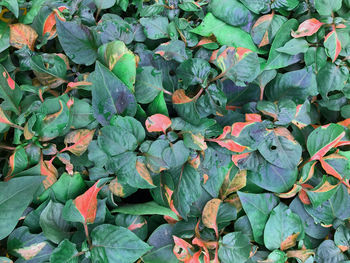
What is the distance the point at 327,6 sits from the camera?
91 centimetres

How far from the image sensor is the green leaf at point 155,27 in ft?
3.14

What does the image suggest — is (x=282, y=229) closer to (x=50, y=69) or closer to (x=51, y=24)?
(x=50, y=69)

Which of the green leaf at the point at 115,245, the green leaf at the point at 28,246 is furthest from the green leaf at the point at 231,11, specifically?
A: the green leaf at the point at 28,246

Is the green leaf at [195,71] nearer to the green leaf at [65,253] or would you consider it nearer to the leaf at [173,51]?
the leaf at [173,51]

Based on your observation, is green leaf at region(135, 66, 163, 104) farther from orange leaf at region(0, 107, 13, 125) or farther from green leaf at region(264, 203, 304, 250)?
green leaf at region(264, 203, 304, 250)

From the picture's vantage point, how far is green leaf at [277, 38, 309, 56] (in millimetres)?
917

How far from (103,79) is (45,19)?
0.30 metres

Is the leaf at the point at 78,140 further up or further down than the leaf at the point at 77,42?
further down

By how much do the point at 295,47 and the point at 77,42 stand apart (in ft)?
2.03

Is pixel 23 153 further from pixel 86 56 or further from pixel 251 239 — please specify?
pixel 251 239

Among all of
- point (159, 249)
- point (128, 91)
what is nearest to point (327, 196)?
point (159, 249)

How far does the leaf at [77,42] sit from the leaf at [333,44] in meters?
0.66

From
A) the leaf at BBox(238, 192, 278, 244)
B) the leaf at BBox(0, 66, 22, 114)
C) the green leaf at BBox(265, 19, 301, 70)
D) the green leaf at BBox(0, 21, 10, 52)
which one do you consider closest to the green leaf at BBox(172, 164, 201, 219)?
the leaf at BBox(238, 192, 278, 244)

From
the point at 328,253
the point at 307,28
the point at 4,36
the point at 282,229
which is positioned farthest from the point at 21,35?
the point at 328,253
